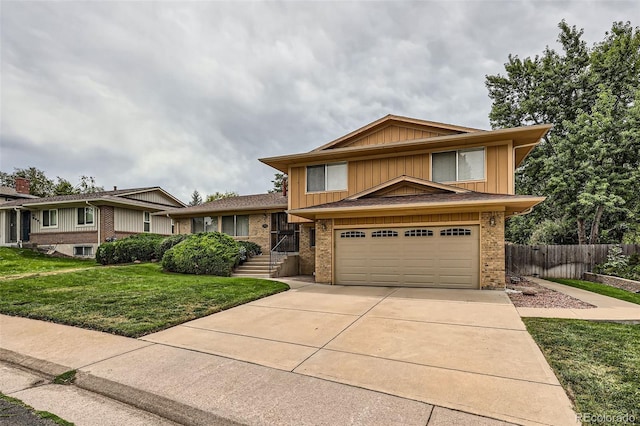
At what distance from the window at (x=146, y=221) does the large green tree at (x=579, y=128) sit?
24.7 metres

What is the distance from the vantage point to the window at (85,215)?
18.7m

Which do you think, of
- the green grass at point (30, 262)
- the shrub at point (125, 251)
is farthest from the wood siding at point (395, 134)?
the green grass at point (30, 262)

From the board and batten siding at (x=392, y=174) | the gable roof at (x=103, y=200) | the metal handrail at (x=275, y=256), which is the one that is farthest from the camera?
the gable roof at (x=103, y=200)

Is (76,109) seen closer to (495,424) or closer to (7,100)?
(7,100)

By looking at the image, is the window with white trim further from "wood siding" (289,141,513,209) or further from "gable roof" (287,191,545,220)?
"gable roof" (287,191,545,220)

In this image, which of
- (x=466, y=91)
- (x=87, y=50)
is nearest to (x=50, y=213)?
(x=87, y=50)

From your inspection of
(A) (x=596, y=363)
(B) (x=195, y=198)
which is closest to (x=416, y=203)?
(A) (x=596, y=363)

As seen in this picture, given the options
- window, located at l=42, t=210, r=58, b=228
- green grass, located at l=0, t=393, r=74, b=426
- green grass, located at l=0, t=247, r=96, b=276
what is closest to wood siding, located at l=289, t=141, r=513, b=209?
green grass, located at l=0, t=247, r=96, b=276

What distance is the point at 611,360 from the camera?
12.5 feet

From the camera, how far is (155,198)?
22266 millimetres

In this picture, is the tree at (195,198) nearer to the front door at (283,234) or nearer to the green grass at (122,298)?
the front door at (283,234)

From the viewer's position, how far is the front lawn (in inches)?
109

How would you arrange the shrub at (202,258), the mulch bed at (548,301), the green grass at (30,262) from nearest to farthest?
the mulch bed at (548,301), the shrub at (202,258), the green grass at (30,262)

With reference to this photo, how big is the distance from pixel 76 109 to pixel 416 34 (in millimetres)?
15669
